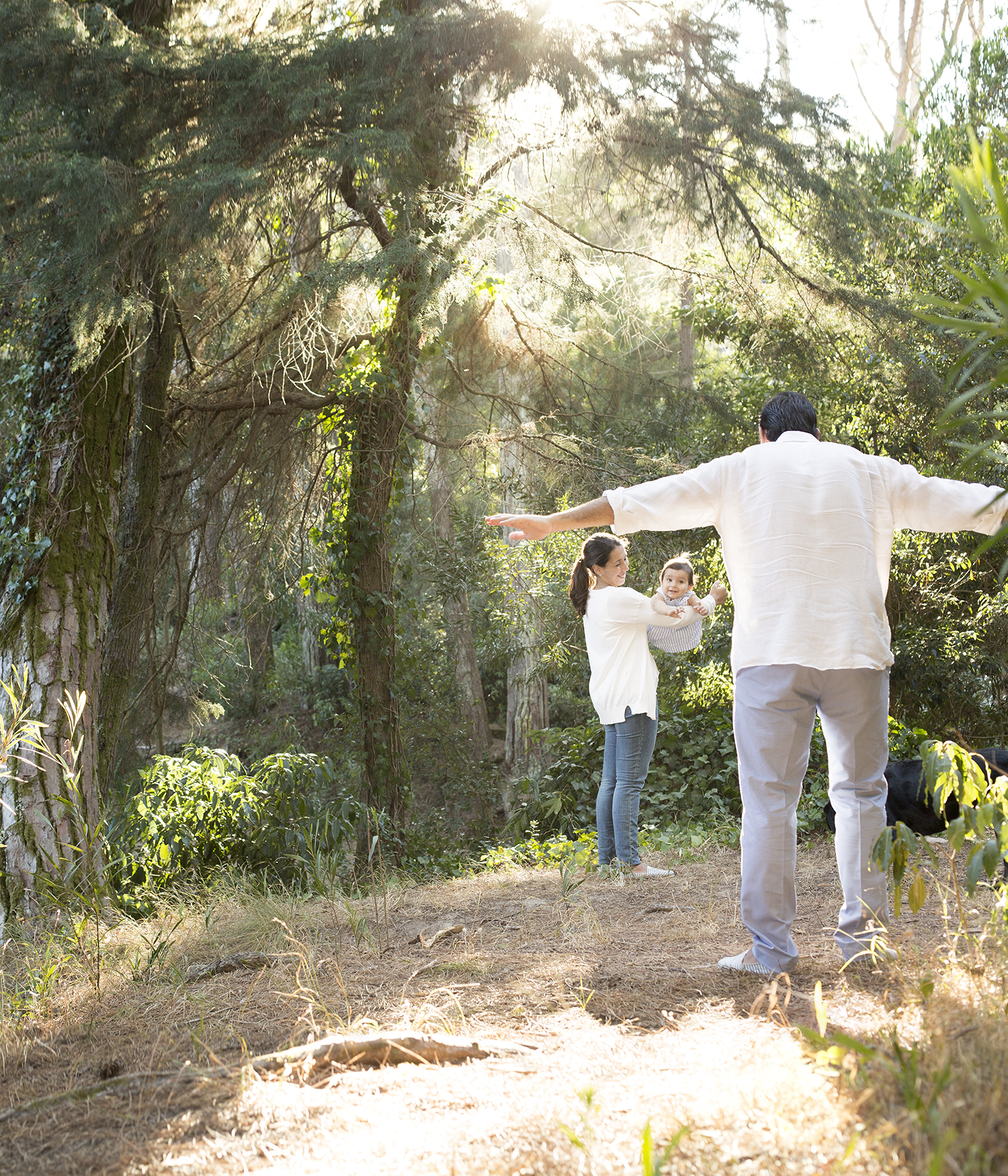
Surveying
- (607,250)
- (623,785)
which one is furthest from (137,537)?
(623,785)

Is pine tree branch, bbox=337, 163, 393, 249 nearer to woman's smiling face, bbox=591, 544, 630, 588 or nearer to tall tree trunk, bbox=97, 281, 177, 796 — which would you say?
tall tree trunk, bbox=97, 281, 177, 796

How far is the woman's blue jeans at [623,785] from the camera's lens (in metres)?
4.86

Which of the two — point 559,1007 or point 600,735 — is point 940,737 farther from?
point 559,1007

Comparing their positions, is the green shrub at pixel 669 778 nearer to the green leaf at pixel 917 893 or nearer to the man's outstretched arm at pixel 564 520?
the man's outstretched arm at pixel 564 520

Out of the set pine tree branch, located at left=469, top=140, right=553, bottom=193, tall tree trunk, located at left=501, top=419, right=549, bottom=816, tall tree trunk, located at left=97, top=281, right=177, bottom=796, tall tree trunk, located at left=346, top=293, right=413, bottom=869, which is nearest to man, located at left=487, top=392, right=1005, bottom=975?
pine tree branch, located at left=469, top=140, right=553, bottom=193

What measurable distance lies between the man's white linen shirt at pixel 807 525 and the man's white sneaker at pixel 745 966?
36.0 inches

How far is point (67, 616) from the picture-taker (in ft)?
16.9

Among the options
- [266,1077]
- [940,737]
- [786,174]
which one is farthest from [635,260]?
[266,1077]

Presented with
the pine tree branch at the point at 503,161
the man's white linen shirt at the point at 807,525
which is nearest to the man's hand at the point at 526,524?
the man's white linen shirt at the point at 807,525

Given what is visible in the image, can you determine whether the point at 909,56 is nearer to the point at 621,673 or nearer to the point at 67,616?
the point at 621,673

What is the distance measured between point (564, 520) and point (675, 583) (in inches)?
81.2

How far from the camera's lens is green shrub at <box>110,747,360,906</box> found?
17.4 ft

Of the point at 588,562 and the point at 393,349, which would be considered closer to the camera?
the point at 588,562

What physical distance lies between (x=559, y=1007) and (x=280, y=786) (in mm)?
3632
